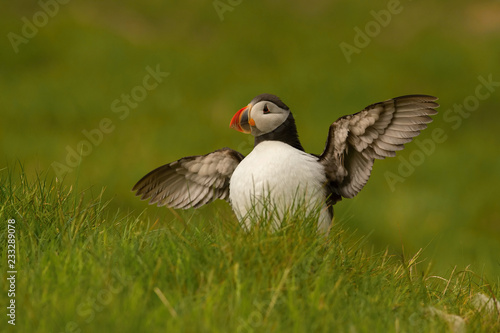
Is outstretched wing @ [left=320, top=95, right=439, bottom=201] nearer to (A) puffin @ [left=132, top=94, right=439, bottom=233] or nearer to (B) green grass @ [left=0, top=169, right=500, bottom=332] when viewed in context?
(A) puffin @ [left=132, top=94, right=439, bottom=233]

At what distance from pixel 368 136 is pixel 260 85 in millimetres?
7163

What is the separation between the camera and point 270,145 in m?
4.60

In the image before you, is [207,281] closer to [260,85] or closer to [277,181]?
[277,181]

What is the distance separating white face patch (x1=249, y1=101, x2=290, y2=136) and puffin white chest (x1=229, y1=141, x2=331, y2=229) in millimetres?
138

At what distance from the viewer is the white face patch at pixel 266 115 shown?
4.67 metres

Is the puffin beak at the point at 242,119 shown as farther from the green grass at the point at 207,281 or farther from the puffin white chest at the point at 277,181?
the green grass at the point at 207,281

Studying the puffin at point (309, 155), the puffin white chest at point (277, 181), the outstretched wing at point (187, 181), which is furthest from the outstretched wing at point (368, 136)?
the outstretched wing at point (187, 181)

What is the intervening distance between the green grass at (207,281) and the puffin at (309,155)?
41 centimetres

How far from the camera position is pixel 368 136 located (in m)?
4.73

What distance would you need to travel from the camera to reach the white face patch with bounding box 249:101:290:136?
15.3 feet

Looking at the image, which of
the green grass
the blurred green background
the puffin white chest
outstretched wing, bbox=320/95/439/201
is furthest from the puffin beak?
the blurred green background

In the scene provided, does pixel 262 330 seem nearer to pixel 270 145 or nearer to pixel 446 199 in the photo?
pixel 270 145

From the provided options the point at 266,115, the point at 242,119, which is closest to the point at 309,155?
the point at 266,115

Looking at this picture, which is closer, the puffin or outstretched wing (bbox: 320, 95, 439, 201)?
the puffin
